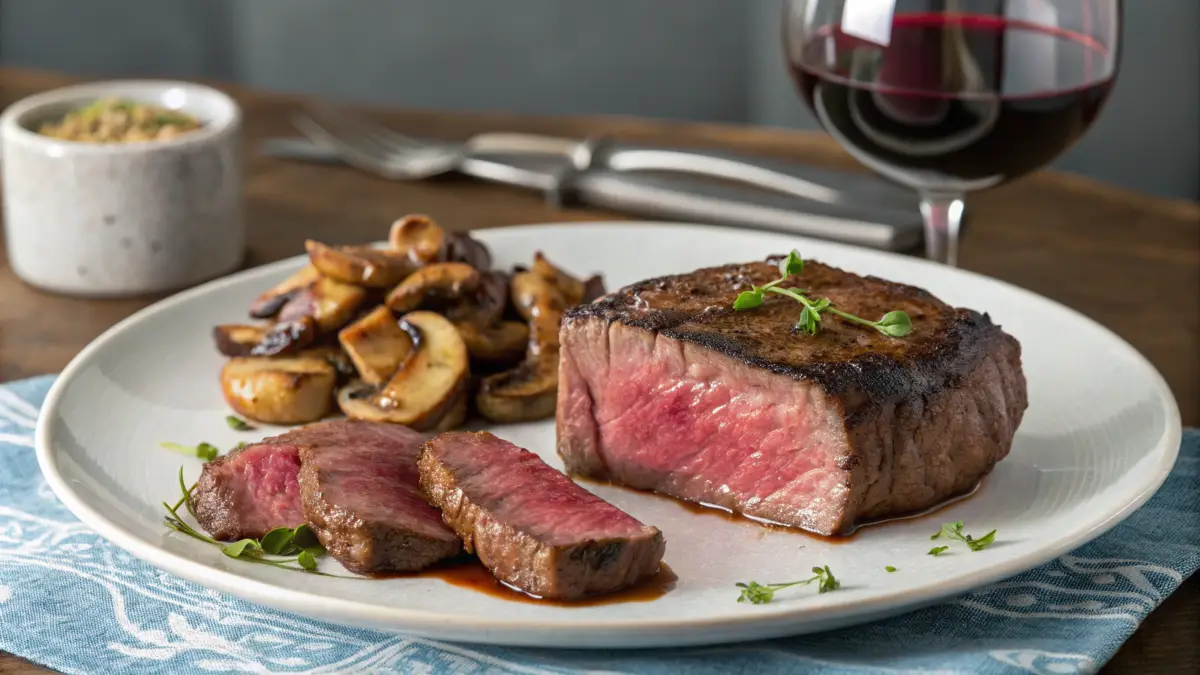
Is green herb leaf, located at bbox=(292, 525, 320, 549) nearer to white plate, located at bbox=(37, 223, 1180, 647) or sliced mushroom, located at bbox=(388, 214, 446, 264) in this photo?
white plate, located at bbox=(37, 223, 1180, 647)

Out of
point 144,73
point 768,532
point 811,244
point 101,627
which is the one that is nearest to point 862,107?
point 811,244

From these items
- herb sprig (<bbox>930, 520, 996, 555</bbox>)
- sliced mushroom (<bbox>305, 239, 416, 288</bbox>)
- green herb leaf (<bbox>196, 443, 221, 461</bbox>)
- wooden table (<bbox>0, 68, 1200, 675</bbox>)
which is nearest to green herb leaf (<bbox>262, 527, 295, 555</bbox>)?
green herb leaf (<bbox>196, 443, 221, 461</bbox>)

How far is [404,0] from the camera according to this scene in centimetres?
619

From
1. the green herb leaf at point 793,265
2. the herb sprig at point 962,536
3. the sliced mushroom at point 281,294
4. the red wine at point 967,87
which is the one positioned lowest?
the herb sprig at point 962,536

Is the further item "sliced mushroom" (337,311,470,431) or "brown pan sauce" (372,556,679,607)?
"sliced mushroom" (337,311,470,431)

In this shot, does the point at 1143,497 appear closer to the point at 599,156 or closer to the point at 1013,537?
the point at 1013,537

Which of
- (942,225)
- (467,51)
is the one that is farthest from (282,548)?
(467,51)

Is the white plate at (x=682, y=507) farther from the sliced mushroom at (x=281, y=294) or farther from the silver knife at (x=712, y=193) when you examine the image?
the silver knife at (x=712, y=193)

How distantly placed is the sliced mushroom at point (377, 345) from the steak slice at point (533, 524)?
16.8 inches

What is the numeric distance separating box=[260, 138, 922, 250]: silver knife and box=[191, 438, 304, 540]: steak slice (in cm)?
165

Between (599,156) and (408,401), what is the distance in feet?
4.97

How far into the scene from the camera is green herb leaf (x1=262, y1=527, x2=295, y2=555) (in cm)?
Result: 189

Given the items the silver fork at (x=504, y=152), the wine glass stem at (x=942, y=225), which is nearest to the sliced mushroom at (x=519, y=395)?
the wine glass stem at (x=942, y=225)

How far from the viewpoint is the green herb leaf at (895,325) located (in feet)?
6.79
